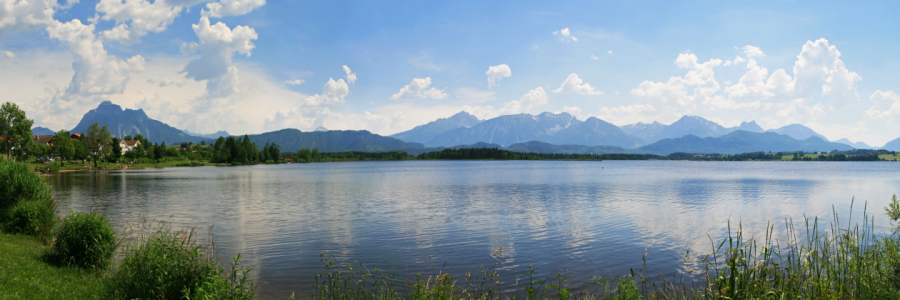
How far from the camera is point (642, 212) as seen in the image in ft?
111

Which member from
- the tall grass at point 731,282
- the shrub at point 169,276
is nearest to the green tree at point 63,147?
the tall grass at point 731,282

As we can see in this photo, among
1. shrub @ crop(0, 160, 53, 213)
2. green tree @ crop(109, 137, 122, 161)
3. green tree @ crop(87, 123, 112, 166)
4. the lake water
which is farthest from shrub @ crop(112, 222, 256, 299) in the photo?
green tree @ crop(109, 137, 122, 161)

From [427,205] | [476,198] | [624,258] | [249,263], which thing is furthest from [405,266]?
[476,198]

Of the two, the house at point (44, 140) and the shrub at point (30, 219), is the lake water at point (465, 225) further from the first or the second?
the house at point (44, 140)

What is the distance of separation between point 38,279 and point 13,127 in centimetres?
10052

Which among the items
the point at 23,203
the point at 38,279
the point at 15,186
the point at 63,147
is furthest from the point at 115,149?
the point at 38,279

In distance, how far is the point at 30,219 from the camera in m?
18.9

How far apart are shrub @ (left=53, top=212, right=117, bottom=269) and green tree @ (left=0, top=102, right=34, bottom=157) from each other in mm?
92410

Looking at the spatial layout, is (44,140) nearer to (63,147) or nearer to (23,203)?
(63,147)

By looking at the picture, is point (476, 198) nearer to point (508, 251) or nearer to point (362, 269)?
point (508, 251)

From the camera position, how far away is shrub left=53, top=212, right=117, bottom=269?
576 inches

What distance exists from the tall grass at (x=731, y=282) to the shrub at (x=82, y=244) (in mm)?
7575

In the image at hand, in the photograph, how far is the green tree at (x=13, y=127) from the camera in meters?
80.5

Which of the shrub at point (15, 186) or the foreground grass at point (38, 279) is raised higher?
the shrub at point (15, 186)
